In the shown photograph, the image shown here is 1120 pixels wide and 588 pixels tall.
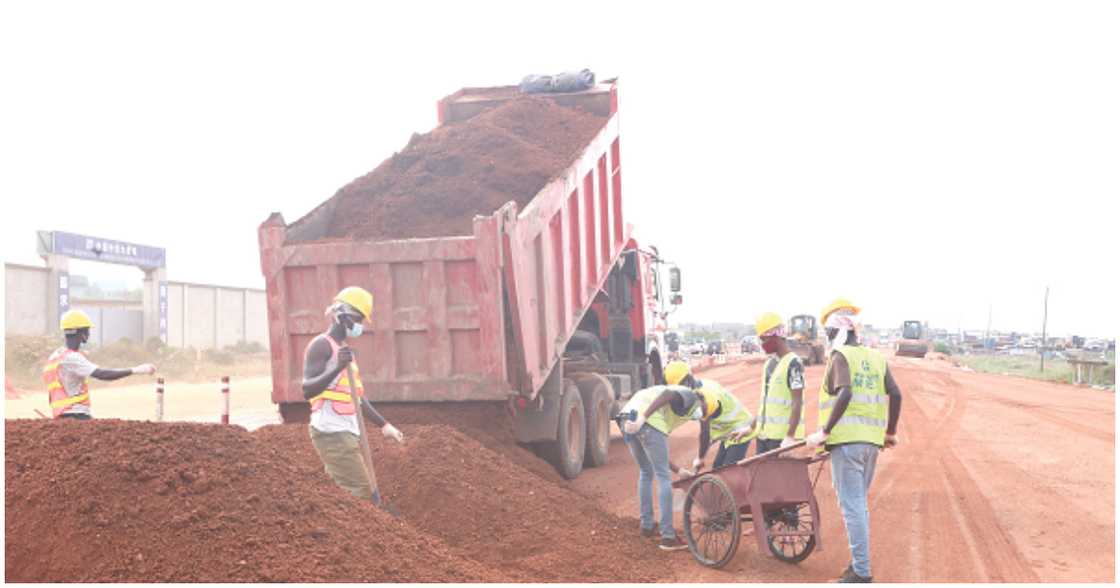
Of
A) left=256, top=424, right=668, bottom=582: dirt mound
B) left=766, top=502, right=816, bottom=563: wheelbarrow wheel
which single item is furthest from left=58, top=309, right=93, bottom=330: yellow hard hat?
left=766, top=502, right=816, bottom=563: wheelbarrow wheel

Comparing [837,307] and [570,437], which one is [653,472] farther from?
[570,437]

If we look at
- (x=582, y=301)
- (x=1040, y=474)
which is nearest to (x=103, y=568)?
(x=582, y=301)

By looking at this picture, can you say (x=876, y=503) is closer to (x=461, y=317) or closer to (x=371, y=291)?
(x=461, y=317)

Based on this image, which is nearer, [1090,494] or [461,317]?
[461,317]

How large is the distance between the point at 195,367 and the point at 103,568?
1160 inches

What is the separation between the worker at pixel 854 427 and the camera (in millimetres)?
5828

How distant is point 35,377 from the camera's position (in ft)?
78.5

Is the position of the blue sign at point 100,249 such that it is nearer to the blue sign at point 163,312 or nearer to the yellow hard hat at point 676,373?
the blue sign at point 163,312

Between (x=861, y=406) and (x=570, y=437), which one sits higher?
(x=861, y=406)

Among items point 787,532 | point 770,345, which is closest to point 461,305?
point 770,345

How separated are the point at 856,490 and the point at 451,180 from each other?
18.1ft

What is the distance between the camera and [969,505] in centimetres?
881

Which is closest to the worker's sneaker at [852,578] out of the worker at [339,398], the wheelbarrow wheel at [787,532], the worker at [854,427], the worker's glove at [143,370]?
the worker at [854,427]

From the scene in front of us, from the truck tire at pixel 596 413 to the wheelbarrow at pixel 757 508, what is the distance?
4.05 m
